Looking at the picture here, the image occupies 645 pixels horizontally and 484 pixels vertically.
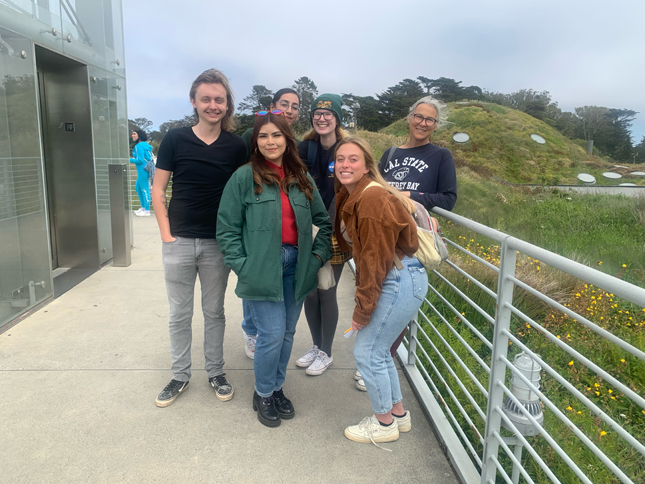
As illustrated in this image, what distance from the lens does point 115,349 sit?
379 centimetres

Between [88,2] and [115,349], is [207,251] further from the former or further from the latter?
[88,2]

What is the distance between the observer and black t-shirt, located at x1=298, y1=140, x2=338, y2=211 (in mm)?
3322

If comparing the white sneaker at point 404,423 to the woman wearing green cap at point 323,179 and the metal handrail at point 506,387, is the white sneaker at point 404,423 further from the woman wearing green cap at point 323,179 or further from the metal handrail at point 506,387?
the woman wearing green cap at point 323,179

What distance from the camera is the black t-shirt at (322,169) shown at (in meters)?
3.32

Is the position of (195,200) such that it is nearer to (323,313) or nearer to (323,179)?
(323,179)

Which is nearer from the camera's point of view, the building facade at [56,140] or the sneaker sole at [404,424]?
the sneaker sole at [404,424]

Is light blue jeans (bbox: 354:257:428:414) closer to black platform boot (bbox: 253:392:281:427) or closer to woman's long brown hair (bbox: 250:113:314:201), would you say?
black platform boot (bbox: 253:392:281:427)

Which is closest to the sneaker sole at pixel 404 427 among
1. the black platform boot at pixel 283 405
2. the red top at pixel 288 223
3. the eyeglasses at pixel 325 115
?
the black platform boot at pixel 283 405

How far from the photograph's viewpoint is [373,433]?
2.66 metres

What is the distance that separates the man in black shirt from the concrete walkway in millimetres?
287

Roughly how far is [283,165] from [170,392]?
1.65 m

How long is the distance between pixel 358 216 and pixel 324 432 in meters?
1.37

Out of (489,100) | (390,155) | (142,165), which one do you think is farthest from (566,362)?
(489,100)

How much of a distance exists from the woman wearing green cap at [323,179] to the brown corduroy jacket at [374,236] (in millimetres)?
774
